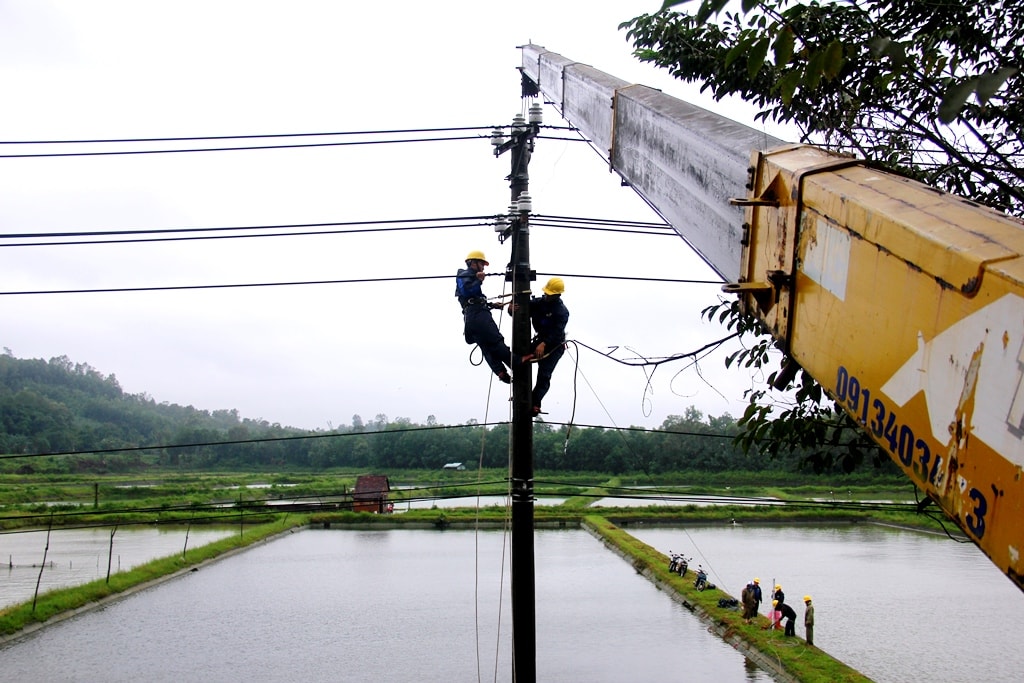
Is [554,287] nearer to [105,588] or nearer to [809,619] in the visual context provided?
[809,619]

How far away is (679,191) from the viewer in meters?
3.57

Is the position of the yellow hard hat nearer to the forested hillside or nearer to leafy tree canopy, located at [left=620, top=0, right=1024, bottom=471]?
leafy tree canopy, located at [left=620, top=0, right=1024, bottom=471]

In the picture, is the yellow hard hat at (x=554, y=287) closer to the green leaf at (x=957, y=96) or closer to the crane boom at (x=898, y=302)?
the crane boom at (x=898, y=302)

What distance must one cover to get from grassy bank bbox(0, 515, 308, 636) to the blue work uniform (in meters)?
18.4

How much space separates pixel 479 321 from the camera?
Result: 292 inches

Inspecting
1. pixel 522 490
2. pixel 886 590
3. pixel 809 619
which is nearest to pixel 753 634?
pixel 809 619

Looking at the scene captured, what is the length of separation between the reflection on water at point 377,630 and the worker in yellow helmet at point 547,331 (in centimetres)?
711

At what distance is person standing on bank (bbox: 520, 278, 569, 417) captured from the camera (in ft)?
24.0

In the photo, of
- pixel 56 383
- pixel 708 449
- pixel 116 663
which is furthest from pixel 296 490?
pixel 56 383

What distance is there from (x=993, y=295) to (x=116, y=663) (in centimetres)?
2025

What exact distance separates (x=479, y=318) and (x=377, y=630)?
16.4 metres

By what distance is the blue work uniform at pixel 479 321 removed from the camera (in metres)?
7.39

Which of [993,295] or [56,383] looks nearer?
[993,295]

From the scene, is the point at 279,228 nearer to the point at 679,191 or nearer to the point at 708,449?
the point at 679,191
